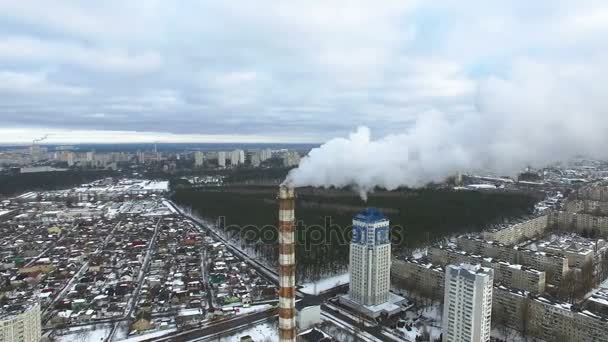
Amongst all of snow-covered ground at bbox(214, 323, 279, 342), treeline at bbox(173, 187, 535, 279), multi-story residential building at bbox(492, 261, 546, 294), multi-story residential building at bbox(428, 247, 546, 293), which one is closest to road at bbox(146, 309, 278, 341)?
snow-covered ground at bbox(214, 323, 279, 342)

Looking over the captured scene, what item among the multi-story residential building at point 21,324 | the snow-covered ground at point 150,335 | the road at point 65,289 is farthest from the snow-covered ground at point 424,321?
the road at point 65,289

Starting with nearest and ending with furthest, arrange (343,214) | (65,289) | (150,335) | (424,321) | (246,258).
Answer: (150,335)
(424,321)
(65,289)
(246,258)
(343,214)

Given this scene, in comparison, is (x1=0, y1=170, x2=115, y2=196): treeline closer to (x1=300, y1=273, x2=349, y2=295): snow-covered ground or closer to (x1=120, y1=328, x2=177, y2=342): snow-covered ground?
(x1=120, y1=328, x2=177, y2=342): snow-covered ground

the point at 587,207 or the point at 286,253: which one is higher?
the point at 286,253

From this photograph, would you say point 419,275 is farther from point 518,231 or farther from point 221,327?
point 518,231

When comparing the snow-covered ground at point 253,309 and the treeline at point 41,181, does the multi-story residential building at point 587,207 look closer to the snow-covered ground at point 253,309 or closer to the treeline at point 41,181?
the snow-covered ground at point 253,309

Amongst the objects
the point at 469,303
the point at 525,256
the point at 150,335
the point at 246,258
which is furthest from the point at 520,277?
the point at 150,335
